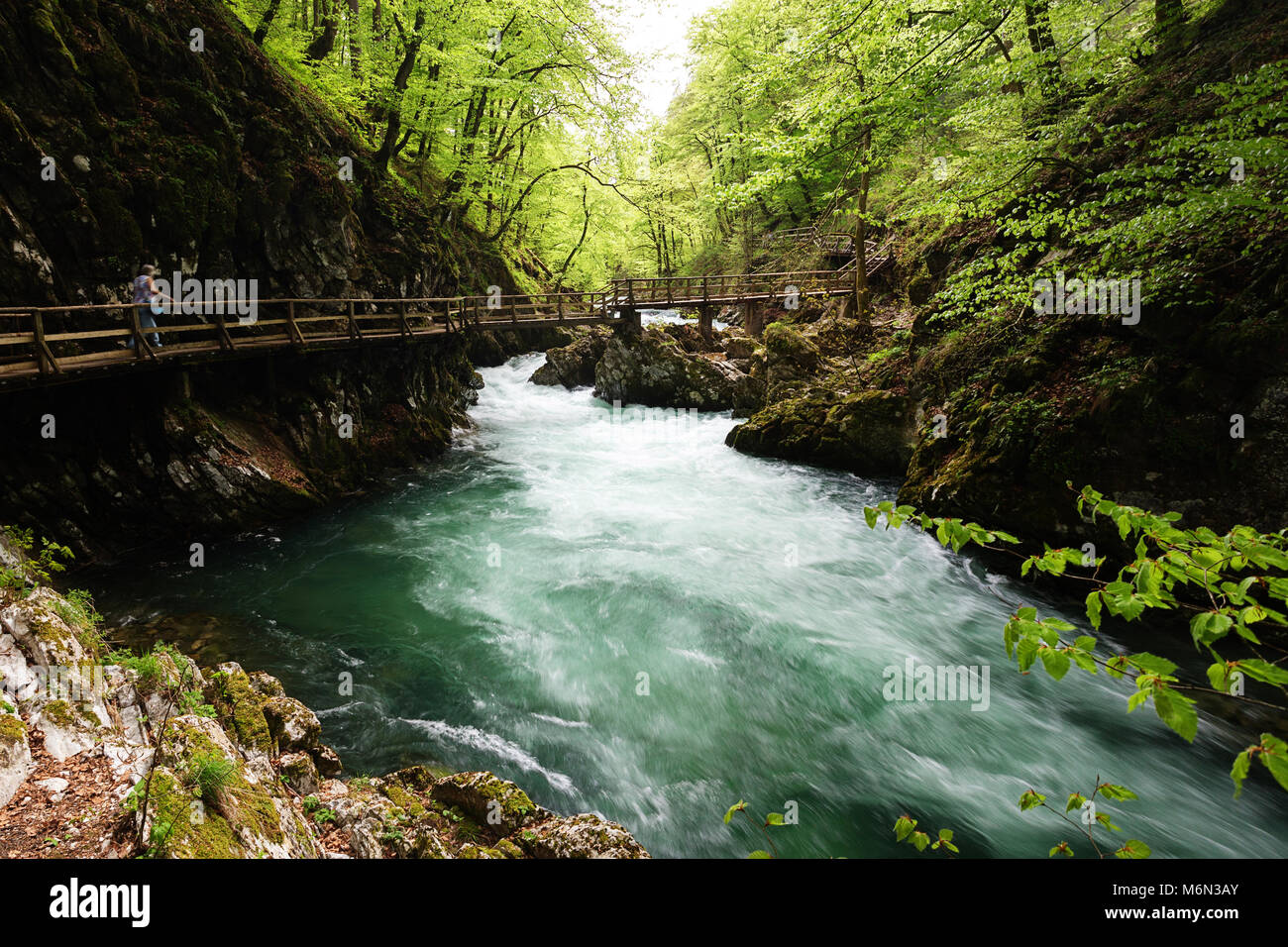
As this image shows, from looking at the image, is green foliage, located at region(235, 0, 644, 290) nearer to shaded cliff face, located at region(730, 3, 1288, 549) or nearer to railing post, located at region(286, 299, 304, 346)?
railing post, located at region(286, 299, 304, 346)

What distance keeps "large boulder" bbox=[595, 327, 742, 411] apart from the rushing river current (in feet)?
30.4

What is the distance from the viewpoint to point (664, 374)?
21.5 metres

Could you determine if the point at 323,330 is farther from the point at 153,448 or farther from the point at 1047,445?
the point at 1047,445

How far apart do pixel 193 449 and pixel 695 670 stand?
32.4 ft

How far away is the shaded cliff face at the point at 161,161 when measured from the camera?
8156mm

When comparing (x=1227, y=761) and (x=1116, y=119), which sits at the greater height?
(x=1116, y=119)

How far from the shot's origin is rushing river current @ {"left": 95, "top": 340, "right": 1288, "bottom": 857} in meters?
5.16

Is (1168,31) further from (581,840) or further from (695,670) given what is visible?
(581,840)

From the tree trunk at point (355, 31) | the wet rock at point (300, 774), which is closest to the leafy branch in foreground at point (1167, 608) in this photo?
the wet rock at point (300, 774)

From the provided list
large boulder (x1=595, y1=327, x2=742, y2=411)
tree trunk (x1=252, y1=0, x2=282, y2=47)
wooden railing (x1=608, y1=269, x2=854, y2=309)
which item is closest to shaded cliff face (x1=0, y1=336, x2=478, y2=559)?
tree trunk (x1=252, y1=0, x2=282, y2=47)

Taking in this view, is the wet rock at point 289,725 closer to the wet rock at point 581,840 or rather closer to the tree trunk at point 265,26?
the wet rock at point 581,840

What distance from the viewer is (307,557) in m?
9.84
